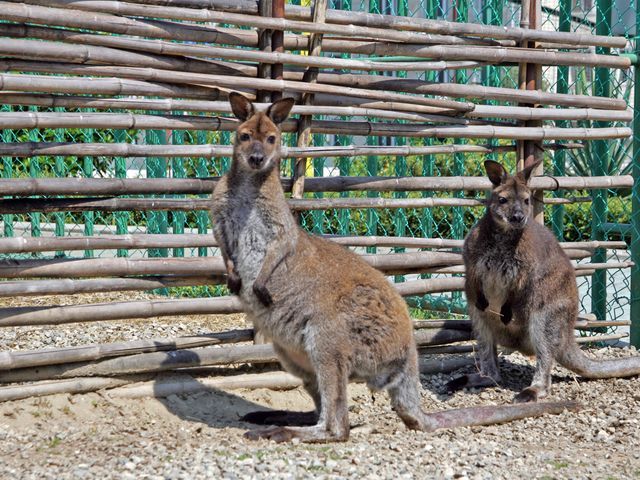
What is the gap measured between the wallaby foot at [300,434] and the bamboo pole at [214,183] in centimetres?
156

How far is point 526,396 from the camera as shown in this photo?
18.5ft

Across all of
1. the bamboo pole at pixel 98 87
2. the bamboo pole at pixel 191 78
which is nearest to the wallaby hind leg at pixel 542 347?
the bamboo pole at pixel 191 78

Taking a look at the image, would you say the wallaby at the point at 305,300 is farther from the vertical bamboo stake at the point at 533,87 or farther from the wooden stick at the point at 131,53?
the vertical bamboo stake at the point at 533,87

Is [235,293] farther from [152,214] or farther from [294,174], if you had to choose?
[152,214]

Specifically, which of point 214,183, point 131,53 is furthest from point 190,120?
point 131,53

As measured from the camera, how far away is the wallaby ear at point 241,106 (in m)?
4.80

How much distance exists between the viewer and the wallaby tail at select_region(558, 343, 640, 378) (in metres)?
5.96

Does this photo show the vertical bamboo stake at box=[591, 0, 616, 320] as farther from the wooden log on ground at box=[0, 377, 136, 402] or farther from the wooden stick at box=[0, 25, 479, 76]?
the wooden log on ground at box=[0, 377, 136, 402]

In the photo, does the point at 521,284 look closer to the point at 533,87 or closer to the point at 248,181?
the point at 533,87

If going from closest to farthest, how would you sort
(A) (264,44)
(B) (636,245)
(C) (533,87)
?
(A) (264,44)
(C) (533,87)
(B) (636,245)

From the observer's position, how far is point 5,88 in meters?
4.72

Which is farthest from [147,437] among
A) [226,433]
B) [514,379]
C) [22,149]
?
[514,379]

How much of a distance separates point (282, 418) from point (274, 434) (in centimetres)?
50

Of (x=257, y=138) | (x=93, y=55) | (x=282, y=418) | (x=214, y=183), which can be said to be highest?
(x=93, y=55)
